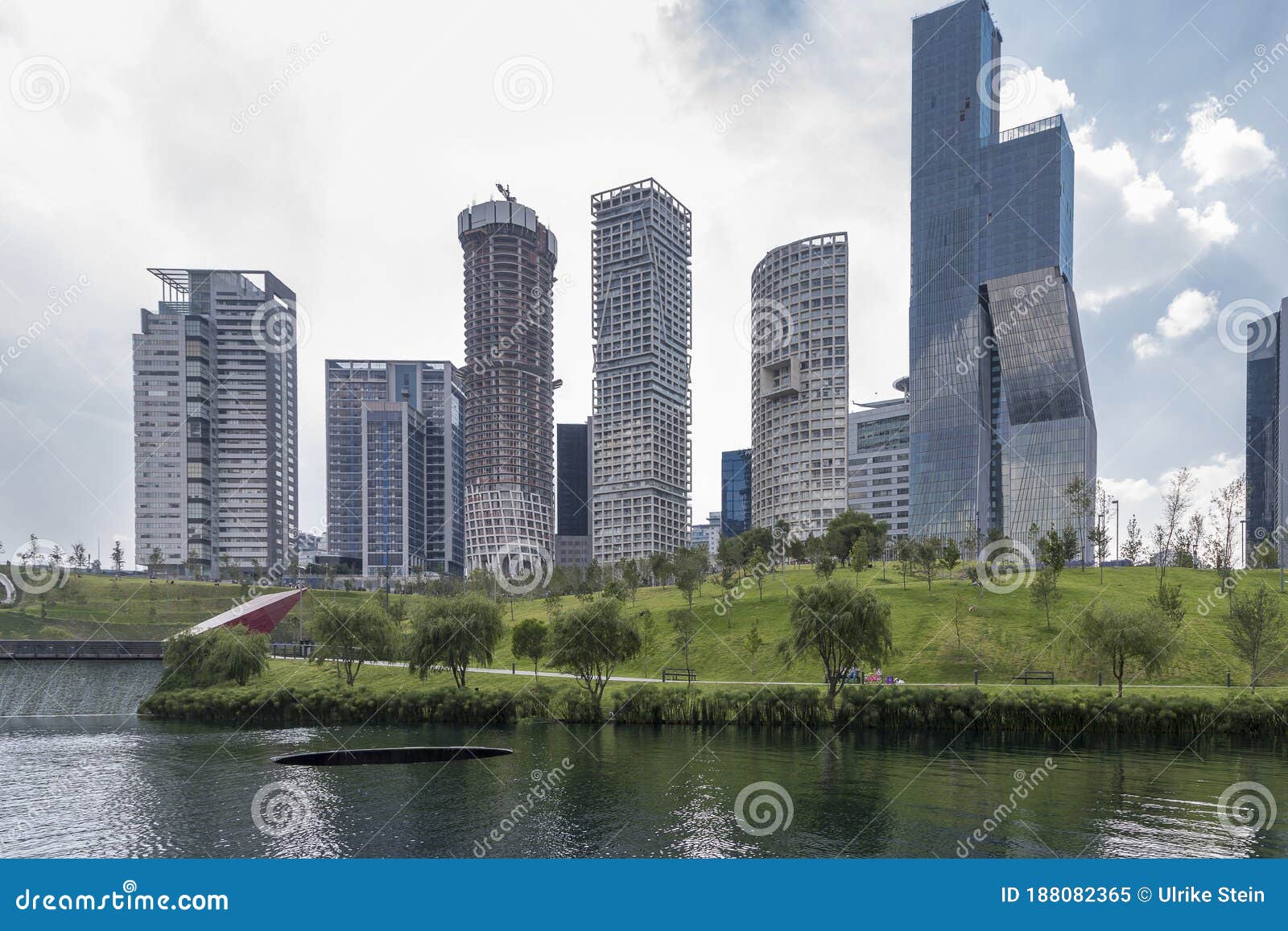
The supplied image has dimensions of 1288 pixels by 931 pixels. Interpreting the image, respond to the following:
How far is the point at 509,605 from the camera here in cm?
12456

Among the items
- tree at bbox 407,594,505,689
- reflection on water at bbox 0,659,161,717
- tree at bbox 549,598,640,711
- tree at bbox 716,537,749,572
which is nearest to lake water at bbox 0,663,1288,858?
tree at bbox 549,598,640,711

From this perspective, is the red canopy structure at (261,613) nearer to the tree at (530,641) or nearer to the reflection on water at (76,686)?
the reflection on water at (76,686)

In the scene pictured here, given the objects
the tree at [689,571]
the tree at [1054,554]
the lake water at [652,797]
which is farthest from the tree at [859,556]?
the lake water at [652,797]

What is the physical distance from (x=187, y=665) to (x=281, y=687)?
39.1ft

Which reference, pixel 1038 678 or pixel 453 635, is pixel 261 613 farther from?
pixel 1038 678

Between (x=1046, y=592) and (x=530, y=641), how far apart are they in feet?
162

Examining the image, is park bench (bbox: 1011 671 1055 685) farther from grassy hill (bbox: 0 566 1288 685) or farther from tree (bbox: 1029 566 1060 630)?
tree (bbox: 1029 566 1060 630)

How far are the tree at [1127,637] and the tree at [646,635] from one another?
3662 cm

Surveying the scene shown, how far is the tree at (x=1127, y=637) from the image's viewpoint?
57.3m

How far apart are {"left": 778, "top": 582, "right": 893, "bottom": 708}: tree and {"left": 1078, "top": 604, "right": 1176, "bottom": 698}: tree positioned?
1612 centimetres

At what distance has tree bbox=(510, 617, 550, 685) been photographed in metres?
68.3

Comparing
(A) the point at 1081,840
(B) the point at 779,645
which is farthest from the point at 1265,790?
(B) the point at 779,645

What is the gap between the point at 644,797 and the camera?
1330 inches

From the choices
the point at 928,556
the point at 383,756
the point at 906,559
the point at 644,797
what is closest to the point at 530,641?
the point at 383,756
